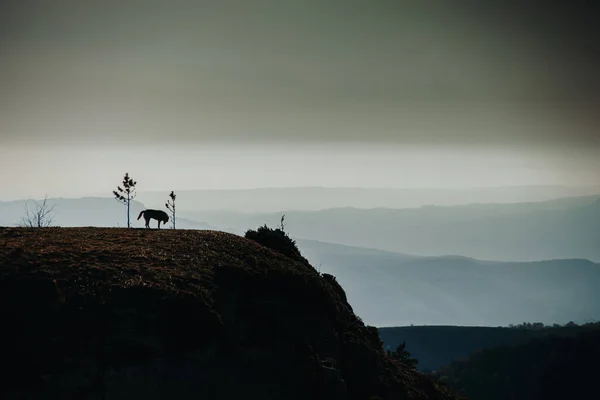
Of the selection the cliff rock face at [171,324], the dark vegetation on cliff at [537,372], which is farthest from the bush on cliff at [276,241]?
the dark vegetation on cliff at [537,372]

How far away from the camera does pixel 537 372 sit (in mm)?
175375

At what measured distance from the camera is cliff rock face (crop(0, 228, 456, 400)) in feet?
130

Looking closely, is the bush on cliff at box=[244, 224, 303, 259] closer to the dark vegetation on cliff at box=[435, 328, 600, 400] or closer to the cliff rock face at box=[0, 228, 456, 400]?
the cliff rock face at box=[0, 228, 456, 400]

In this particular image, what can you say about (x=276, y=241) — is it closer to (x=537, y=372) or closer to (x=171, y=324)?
(x=171, y=324)

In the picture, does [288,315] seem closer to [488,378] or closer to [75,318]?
[75,318]

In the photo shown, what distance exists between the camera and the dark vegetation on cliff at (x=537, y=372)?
6614 inches

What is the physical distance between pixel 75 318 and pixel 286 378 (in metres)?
13.2

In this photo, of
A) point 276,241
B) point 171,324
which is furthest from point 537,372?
point 171,324

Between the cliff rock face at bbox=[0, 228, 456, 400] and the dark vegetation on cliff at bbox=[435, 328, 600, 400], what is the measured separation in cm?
12439

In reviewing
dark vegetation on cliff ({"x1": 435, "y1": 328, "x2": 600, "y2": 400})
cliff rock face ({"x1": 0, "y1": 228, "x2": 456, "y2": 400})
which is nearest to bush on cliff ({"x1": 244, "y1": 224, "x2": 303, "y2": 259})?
cliff rock face ({"x1": 0, "y1": 228, "x2": 456, "y2": 400})

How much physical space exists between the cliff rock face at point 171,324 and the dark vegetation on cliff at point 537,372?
12439 centimetres

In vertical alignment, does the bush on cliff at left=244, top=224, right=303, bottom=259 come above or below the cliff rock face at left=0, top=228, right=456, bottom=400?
above

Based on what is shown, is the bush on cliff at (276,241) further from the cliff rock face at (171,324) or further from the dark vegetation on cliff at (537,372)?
the dark vegetation on cliff at (537,372)

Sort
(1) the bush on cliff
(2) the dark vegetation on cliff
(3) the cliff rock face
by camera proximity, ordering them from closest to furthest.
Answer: (3) the cliff rock face, (1) the bush on cliff, (2) the dark vegetation on cliff
